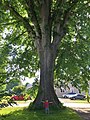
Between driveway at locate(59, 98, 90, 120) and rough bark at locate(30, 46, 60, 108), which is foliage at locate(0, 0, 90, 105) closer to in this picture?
rough bark at locate(30, 46, 60, 108)

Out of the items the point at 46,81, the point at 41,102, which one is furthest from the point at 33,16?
the point at 41,102

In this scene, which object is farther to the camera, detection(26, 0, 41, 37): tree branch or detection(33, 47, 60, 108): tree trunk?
detection(26, 0, 41, 37): tree branch

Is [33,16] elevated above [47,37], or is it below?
above

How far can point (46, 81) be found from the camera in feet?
65.5

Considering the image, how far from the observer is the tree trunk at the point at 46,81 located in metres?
19.4

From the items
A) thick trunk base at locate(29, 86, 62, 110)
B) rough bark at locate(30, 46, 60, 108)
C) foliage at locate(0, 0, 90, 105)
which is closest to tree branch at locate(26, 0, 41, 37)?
foliage at locate(0, 0, 90, 105)

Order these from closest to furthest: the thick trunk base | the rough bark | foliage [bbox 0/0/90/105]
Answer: the thick trunk base < the rough bark < foliage [bbox 0/0/90/105]

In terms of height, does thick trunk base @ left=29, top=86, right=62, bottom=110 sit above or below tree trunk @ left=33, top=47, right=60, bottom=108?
below

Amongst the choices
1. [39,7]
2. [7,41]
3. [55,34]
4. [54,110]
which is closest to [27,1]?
[39,7]

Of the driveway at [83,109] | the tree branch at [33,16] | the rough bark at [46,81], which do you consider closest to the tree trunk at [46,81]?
the rough bark at [46,81]

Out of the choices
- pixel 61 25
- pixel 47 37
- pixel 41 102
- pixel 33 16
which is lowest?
pixel 41 102

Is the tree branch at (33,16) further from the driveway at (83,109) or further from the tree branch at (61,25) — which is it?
the driveway at (83,109)

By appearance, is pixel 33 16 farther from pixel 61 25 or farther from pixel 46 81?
pixel 46 81

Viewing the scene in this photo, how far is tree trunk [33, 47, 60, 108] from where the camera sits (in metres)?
19.4
